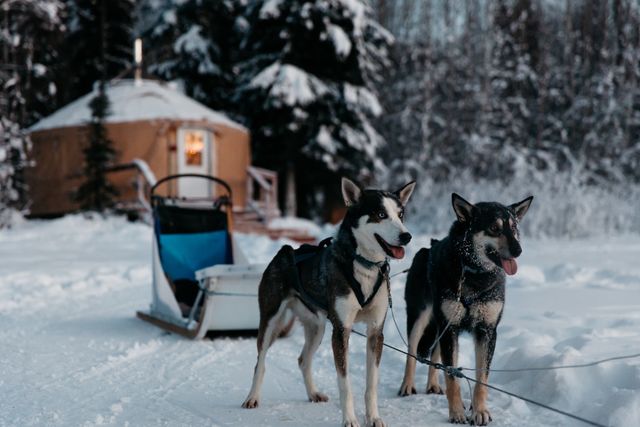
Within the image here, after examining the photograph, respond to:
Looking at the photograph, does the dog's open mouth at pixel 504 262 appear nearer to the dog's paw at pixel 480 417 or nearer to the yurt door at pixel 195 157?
the dog's paw at pixel 480 417

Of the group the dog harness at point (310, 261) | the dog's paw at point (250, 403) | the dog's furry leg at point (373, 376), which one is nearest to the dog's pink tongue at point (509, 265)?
the dog harness at point (310, 261)

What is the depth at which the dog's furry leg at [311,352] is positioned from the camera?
418cm

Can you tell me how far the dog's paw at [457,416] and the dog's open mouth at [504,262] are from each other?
2.69 ft

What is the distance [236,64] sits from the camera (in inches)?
968

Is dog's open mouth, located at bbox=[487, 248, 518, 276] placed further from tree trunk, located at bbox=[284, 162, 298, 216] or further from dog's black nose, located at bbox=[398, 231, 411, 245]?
tree trunk, located at bbox=[284, 162, 298, 216]

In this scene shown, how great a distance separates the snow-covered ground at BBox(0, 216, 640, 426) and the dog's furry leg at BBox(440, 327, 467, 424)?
3.4 inches

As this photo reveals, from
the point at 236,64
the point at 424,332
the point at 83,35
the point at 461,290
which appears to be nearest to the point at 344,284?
the point at 461,290

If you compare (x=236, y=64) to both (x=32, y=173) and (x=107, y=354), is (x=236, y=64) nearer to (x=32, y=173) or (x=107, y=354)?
(x=32, y=173)

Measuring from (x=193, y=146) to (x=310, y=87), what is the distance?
3884 millimetres

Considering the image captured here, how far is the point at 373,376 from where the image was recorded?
11.8 feet

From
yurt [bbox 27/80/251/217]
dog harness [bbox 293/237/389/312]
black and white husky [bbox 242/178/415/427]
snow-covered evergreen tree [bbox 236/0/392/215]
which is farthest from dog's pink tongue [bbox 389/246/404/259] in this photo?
snow-covered evergreen tree [bbox 236/0/392/215]

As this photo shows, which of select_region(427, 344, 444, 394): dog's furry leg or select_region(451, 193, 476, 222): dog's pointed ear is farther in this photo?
select_region(427, 344, 444, 394): dog's furry leg

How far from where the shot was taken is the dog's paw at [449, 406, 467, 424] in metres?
3.63

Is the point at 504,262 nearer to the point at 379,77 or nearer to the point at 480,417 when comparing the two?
the point at 480,417
